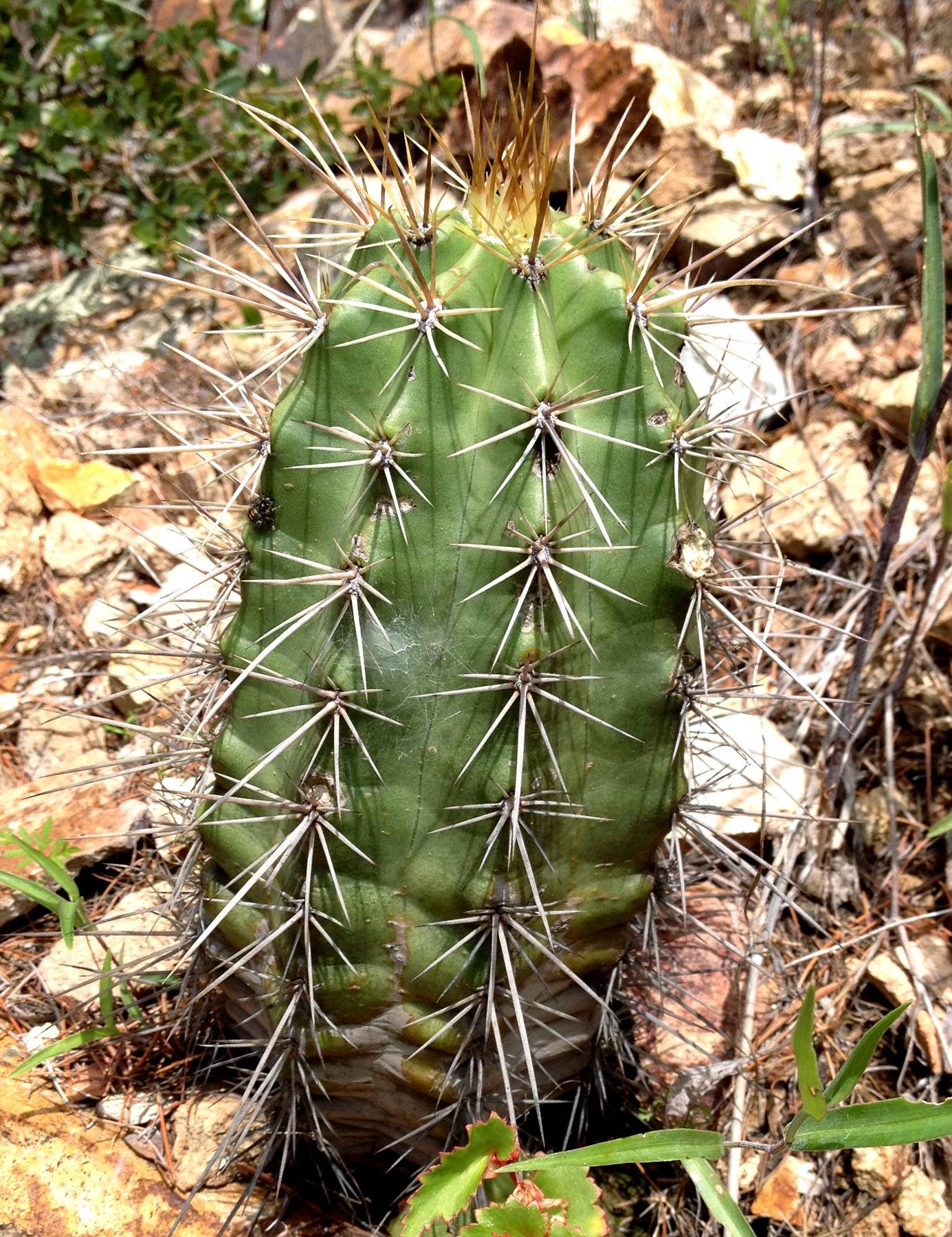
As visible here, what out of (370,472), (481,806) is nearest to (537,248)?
(370,472)

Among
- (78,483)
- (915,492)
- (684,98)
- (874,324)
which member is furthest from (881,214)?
(78,483)

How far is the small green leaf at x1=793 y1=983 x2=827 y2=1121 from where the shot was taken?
140cm

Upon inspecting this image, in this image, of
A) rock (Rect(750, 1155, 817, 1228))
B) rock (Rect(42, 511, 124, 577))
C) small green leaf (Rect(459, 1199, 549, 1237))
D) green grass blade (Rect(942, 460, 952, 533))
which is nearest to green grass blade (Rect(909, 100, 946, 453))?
green grass blade (Rect(942, 460, 952, 533))

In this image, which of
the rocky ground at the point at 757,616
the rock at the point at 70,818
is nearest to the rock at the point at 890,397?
the rocky ground at the point at 757,616

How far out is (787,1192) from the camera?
197 centimetres

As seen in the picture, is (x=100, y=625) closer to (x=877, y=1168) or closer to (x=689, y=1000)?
(x=689, y=1000)

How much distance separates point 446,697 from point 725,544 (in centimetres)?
56

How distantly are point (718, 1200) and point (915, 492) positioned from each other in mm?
1977

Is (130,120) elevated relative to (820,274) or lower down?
elevated

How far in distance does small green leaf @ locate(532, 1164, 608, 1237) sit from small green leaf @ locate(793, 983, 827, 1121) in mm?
302

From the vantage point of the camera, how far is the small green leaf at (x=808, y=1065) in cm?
140

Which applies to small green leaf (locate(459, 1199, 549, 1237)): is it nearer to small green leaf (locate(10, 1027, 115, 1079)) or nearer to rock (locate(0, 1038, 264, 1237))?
rock (locate(0, 1038, 264, 1237))

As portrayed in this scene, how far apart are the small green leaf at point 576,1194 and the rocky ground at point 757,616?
0.41 m

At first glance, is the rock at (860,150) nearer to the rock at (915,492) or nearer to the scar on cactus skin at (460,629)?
the rock at (915,492)
